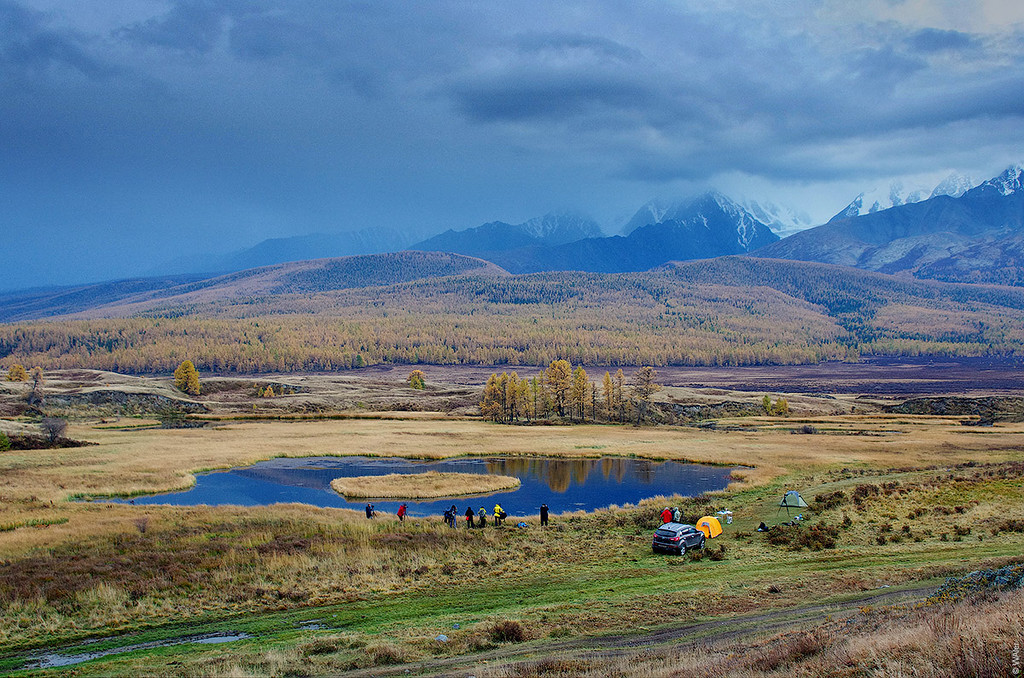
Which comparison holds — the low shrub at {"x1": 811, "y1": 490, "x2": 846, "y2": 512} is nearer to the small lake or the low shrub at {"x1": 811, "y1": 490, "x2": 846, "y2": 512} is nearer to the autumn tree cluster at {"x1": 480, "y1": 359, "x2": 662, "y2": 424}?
the small lake

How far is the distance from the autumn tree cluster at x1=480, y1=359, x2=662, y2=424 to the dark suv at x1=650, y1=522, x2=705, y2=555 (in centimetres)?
9200

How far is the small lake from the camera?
59219 mm

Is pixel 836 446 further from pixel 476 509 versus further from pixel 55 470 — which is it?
pixel 55 470

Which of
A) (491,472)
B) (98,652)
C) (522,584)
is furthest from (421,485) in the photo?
(98,652)

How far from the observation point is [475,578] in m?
32.2

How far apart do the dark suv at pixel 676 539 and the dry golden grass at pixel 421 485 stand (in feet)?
96.7

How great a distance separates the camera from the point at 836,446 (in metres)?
82.3

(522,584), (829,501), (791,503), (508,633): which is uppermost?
(508,633)

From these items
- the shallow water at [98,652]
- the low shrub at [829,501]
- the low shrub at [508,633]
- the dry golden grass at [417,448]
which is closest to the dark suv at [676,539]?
the low shrub at [829,501]

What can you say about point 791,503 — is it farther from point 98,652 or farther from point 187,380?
point 187,380

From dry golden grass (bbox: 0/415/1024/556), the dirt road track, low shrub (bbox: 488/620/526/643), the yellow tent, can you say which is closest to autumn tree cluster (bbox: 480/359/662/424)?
dry golden grass (bbox: 0/415/1024/556)

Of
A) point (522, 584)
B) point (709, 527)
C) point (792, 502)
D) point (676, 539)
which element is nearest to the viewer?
point (522, 584)

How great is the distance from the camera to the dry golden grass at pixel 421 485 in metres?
61.8

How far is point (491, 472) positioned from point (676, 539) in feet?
139
